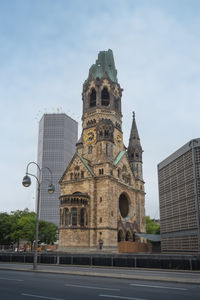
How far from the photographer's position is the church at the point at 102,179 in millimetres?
53688

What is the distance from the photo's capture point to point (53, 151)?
170m

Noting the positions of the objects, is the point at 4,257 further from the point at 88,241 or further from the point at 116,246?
the point at 116,246

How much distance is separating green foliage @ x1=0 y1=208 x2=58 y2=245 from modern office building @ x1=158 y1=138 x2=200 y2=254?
34458 mm

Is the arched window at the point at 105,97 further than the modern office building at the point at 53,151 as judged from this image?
No

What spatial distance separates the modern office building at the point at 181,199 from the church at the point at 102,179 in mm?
11317

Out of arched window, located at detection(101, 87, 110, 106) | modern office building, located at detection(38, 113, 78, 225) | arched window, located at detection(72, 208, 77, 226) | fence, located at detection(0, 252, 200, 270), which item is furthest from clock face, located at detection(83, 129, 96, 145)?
modern office building, located at detection(38, 113, 78, 225)

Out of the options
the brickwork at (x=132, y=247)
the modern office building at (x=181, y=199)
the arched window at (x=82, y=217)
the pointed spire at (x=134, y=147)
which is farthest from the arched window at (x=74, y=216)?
the pointed spire at (x=134, y=147)

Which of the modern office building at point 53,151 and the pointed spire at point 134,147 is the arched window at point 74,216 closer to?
the pointed spire at point 134,147

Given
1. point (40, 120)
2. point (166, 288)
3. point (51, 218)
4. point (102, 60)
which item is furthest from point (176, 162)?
point (40, 120)

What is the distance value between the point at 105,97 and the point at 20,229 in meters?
38.9

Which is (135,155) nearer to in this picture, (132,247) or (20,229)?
(132,247)

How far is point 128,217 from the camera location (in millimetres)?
62844

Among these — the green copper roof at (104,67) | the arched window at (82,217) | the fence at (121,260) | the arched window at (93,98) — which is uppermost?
the green copper roof at (104,67)

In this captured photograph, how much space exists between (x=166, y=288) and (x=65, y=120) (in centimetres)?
16720
